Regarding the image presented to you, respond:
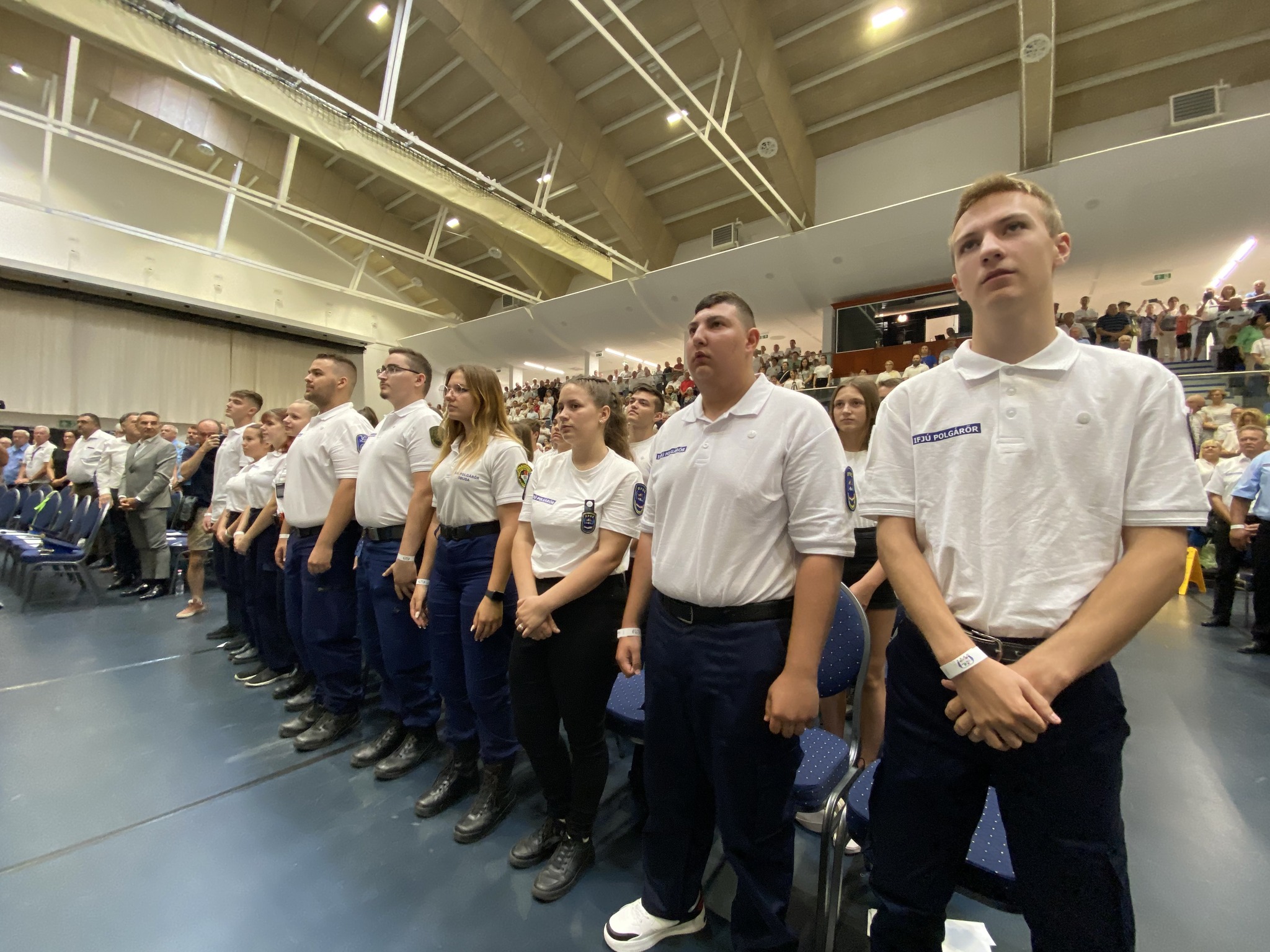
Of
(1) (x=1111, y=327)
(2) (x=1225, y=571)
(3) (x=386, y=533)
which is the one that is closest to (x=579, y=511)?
(3) (x=386, y=533)

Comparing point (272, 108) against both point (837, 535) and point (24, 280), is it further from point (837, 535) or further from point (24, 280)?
point (24, 280)

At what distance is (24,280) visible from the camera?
10422mm

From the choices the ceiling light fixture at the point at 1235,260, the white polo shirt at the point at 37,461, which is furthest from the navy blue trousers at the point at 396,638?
the ceiling light fixture at the point at 1235,260

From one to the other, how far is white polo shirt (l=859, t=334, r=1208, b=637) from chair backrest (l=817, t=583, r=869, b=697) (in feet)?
1.70

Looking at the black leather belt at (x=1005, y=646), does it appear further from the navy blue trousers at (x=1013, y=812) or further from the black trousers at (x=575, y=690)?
the black trousers at (x=575, y=690)

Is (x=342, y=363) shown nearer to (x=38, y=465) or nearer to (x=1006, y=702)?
(x=1006, y=702)

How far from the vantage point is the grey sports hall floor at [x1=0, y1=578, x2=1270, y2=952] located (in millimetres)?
1475

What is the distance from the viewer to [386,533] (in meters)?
2.30

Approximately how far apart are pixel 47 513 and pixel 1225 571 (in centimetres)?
1095

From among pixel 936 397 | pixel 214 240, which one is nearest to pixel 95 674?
pixel 936 397

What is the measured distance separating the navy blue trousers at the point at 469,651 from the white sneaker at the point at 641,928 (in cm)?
69

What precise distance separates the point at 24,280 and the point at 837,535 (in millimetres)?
15900

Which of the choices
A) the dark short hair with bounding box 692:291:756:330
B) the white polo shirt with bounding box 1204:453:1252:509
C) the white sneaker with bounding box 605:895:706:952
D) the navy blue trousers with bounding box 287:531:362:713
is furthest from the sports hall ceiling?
the white sneaker with bounding box 605:895:706:952

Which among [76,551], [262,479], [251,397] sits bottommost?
[76,551]
